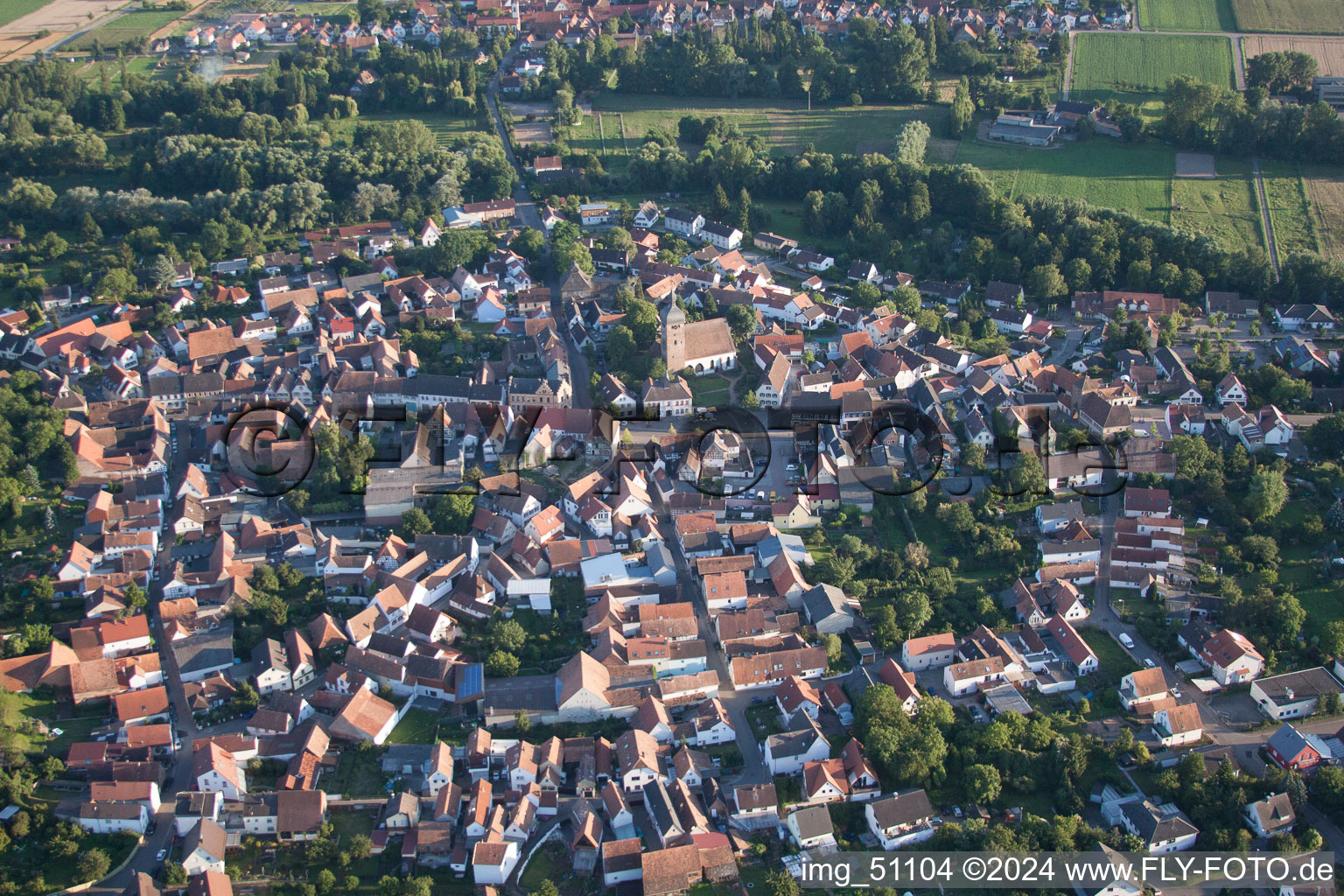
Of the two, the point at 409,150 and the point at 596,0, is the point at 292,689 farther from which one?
the point at 596,0

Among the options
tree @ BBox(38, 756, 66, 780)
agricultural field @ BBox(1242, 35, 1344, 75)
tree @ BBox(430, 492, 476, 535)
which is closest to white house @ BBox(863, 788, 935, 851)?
tree @ BBox(430, 492, 476, 535)

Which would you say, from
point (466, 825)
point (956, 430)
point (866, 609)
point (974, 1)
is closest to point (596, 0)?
point (974, 1)

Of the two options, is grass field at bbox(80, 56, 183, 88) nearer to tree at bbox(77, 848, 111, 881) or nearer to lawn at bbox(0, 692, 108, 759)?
lawn at bbox(0, 692, 108, 759)

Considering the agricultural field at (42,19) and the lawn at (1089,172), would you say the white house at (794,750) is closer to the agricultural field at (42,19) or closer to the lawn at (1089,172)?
the lawn at (1089,172)

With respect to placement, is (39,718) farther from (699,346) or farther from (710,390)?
(699,346)

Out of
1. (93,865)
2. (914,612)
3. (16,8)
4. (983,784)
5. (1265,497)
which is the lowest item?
(983,784)

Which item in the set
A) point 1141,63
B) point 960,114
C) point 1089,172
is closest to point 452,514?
point 1089,172
